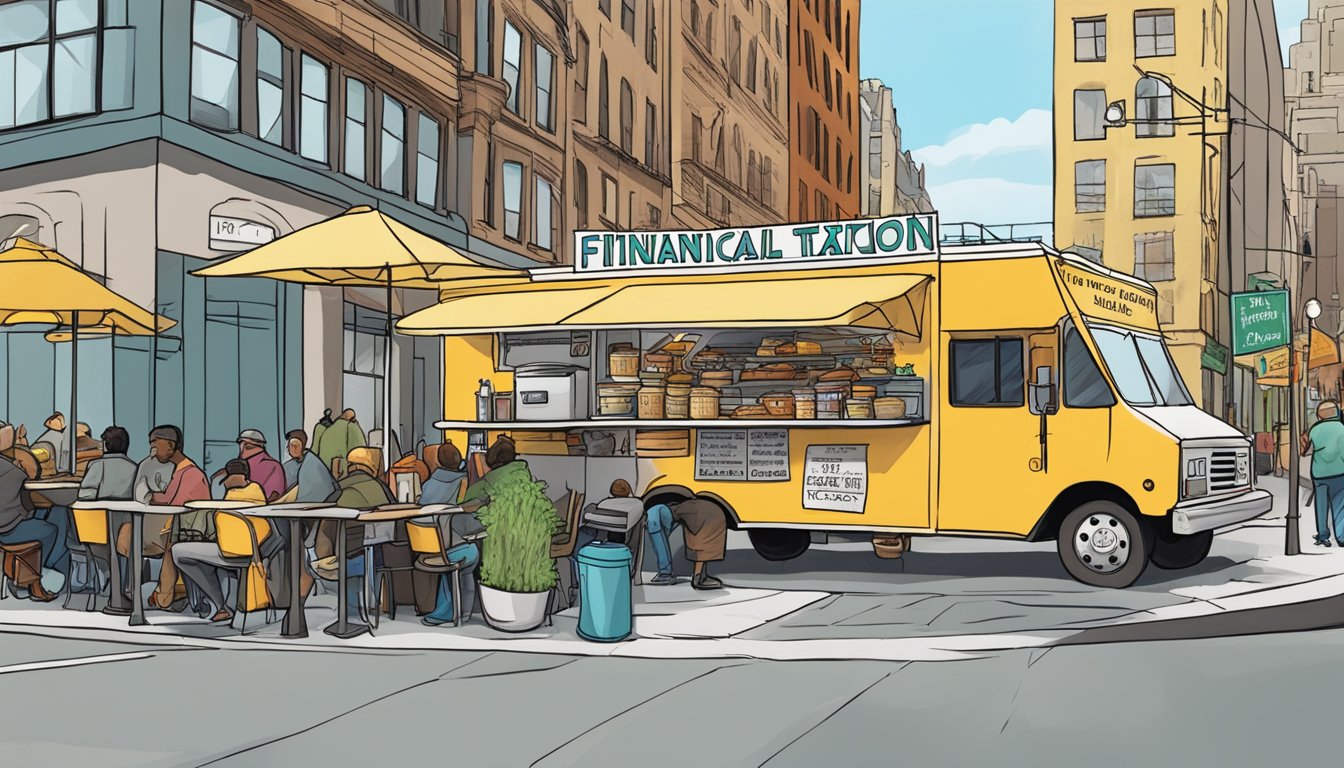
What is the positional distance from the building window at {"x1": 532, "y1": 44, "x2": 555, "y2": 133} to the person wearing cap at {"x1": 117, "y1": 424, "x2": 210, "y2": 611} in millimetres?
19109

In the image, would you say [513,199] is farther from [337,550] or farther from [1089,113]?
[1089,113]

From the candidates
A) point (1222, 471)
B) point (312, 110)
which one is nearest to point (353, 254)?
point (1222, 471)

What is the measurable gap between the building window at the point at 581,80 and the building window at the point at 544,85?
1866mm

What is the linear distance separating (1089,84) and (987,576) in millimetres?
40887

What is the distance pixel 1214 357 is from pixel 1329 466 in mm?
35989

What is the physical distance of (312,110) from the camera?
2180 centimetres

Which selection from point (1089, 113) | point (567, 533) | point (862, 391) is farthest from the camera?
point (1089, 113)

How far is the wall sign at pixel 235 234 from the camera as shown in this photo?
1914cm

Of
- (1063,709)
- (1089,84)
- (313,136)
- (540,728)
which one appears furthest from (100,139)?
(1089,84)

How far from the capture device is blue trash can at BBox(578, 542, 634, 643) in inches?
417

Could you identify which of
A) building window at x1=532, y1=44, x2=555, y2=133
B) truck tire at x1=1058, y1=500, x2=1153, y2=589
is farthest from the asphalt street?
building window at x1=532, y1=44, x2=555, y2=133

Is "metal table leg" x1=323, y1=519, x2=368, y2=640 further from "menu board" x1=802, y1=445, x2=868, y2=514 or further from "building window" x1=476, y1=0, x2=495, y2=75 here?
"building window" x1=476, y1=0, x2=495, y2=75

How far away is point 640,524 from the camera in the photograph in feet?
42.2

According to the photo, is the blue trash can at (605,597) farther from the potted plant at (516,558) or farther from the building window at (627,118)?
the building window at (627,118)
